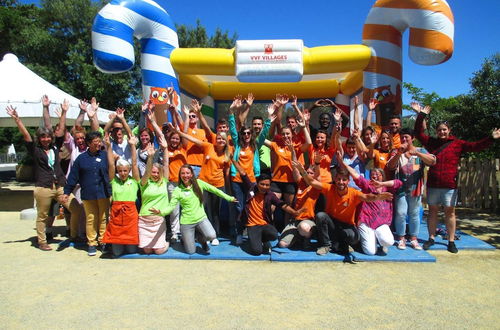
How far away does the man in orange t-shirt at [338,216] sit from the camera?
409 centimetres

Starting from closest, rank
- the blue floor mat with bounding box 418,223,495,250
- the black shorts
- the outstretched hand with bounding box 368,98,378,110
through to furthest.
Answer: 1. the blue floor mat with bounding box 418,223,495,250
2. the black shorts
3. the outstretched hand with bounding box 368,98,378,110

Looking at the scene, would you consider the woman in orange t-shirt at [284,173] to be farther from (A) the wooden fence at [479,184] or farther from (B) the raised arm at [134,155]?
(A) the wooden fence at [479,184]

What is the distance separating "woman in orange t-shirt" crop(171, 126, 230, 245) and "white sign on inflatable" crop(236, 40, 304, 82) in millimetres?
1820

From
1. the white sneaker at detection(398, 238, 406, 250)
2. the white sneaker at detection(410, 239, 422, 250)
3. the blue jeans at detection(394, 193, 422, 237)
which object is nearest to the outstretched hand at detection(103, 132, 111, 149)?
the blue jeans at detection(394, 193, 422, 237)

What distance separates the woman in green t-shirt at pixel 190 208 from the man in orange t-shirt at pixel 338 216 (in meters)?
1.13

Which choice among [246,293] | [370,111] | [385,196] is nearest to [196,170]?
[246,293]

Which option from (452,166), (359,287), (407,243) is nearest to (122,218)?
(359,287)

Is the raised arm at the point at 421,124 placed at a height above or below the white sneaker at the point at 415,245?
above

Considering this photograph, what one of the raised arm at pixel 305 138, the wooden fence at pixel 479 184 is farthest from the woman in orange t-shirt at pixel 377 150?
the wooden fence at pixel 479 184

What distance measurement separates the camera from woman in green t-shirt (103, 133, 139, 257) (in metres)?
4.17

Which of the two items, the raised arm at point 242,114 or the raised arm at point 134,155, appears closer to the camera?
the raised arm at point 134,155

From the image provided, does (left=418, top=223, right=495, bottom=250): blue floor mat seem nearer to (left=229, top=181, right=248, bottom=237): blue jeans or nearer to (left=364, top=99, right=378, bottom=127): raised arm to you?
(left=364, top=99, right=378, bottom=127): raised arm

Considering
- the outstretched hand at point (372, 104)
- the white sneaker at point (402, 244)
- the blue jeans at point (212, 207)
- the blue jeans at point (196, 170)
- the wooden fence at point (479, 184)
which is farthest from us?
the wooden fence at point (479, 184)

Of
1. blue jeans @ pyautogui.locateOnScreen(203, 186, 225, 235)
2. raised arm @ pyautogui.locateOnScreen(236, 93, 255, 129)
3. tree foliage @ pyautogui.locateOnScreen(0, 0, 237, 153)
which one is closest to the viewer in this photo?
blue jeans @ pyautogui.locateOnScreen(203, 186, 225, 235)
